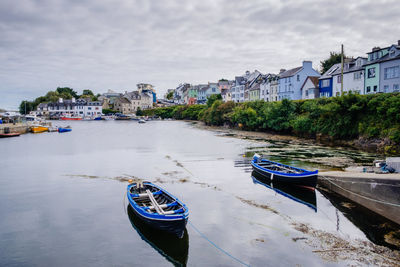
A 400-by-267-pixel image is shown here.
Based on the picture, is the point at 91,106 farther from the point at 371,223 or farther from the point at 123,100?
the point at 371,223

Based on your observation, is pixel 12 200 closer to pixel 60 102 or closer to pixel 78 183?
pixel 78 183

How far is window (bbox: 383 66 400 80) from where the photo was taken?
45.2m

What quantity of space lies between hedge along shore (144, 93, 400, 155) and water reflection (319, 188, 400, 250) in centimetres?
1951

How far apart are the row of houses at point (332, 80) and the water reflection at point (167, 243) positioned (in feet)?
125

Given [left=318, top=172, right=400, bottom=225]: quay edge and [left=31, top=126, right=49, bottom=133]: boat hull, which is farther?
[left=31, top=126, right=49, bottom=133]: boat hull

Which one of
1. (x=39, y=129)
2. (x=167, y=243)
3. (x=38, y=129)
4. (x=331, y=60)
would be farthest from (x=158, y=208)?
(x=331, y=60)

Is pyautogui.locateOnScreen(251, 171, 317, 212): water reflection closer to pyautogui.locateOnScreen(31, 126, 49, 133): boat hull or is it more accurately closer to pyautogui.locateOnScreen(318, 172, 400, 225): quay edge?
pyautogui.locateOnScreen(318, 172, 400, 225): quay edge

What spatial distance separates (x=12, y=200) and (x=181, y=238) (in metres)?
13.0

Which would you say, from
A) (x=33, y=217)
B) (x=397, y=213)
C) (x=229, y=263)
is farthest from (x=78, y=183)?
(x=397, y=213)

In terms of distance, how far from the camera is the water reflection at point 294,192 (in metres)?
19.4

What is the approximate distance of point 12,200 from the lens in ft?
66.7

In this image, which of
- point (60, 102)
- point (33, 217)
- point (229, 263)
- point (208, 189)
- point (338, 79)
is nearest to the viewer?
point (229, 263)

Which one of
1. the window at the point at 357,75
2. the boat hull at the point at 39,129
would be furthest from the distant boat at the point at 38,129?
the window at the point at 357,75

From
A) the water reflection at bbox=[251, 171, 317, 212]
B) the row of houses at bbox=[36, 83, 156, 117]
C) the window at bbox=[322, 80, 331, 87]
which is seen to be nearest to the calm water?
the water reflection at bbox=[251, 171, 317, 212]
